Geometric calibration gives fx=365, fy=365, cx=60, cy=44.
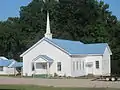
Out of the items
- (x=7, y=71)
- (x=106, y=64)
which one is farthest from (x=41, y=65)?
(x=7, y=71)

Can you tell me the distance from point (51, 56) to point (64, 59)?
8.52ft

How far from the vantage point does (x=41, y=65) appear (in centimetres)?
Answer: 5925

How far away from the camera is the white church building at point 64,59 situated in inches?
2233

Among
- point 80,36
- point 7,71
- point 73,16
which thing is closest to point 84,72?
point 7,71

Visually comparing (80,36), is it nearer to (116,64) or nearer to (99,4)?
(99,4)

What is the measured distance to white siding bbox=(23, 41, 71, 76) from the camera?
56419 mm

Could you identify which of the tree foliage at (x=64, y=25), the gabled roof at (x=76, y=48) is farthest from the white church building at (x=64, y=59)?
the tree foliage at (x=64, y=25)

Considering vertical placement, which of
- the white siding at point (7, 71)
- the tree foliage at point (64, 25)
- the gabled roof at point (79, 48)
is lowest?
the white siding at point (7, 71)

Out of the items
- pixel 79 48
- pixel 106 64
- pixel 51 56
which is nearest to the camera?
pixel 51 56

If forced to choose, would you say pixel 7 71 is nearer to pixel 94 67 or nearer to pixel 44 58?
pixel 44 58

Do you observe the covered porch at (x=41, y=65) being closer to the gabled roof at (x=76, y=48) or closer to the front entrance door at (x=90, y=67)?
the gabled roof at (x=76, y=48)

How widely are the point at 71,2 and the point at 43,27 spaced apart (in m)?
11.0

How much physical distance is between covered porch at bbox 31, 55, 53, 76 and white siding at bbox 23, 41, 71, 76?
543 mm

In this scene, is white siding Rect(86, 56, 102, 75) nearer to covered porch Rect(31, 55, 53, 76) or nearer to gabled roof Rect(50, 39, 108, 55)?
gabled roof Rect(50, 39, 108, 55)
